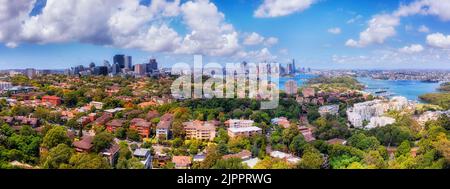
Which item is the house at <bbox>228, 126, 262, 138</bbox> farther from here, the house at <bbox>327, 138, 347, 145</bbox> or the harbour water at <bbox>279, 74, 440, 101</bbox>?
the harbour water at <bbox>279, 74, 440, 101</bbox>

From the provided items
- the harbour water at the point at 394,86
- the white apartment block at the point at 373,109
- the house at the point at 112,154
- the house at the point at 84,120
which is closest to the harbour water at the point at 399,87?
the harbour water at the point at 394,86

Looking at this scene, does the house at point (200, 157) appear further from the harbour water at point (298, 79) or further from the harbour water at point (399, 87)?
the harbour water at point (399, 87)

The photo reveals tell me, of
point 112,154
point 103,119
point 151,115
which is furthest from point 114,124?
point 112,154

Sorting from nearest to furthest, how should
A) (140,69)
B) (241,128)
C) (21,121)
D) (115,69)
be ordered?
(21,121) < (241,128) < (115,69) < (140,69)

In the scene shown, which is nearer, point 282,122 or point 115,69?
point 282,122

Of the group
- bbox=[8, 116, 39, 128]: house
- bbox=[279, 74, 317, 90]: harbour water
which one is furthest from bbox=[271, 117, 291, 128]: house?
bbox=[8, 116, 39, 128]: house

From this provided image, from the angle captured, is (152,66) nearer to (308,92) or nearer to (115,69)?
(115,69)
